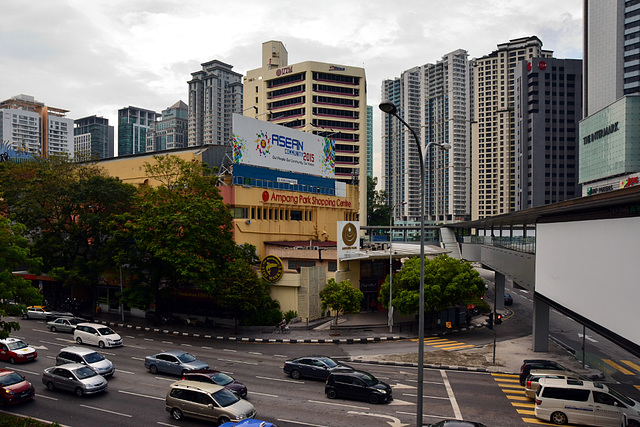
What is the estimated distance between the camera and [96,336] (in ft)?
109

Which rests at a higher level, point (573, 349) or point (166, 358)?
point (166, 358)

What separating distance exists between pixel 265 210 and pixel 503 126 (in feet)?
453

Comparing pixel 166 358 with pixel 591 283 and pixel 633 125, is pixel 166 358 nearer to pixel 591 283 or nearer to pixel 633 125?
pixel 591 283

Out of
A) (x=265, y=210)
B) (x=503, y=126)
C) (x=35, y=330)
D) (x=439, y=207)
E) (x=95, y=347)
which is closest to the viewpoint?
(x=95, y=347)

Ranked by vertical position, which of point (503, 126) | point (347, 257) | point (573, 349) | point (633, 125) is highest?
point (503, 126)

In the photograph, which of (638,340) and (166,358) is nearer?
(638,340)

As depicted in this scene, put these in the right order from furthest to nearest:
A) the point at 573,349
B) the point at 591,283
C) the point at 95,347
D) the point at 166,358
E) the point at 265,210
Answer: the point at 265,210
the point at 573,349
the point at 95,347
the point at 166,358
the point at 591,283

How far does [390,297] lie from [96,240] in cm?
3039

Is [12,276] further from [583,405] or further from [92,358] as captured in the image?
[583,405]

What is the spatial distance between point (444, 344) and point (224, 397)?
23.7 meters

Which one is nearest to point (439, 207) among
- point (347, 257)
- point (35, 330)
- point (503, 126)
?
point (503, 126)

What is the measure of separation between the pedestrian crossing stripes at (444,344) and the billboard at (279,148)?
27324 mm

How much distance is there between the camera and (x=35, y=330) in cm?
3947

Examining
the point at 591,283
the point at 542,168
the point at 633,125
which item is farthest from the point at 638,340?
the point at 542,168
